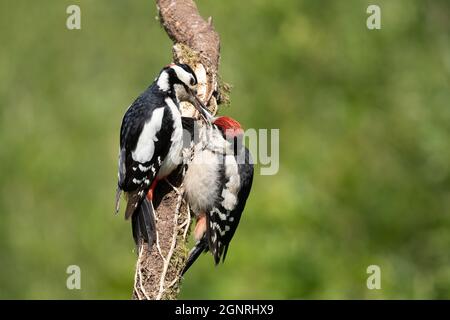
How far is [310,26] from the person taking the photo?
14.1 meters

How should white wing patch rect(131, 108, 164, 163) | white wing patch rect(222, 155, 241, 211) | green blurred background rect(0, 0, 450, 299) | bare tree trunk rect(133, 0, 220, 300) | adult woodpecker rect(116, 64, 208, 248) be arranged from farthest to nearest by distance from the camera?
green blurred background rect(0, 0, 450, 299) → white wing patch rect(222, 155, 241, 211) → white wing patch rect(131, 108, 164, 163) → adult woodpecker rect(116, 64, 208, 248) → bare tree trunk rect(133, 0, 220, 300)

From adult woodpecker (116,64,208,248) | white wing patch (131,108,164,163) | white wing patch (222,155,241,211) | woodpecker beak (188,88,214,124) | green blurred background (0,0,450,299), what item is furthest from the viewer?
green blurred background (0,0,450,299)

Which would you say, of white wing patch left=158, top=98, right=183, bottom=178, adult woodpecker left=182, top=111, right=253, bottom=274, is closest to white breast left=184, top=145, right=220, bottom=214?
adult woodpecker left=182, top=111, right=253, bottom=274

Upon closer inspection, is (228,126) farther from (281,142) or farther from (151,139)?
(281,142)

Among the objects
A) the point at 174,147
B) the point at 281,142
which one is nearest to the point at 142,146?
the point at 174,147

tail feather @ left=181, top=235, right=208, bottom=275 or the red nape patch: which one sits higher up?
the red nape patch

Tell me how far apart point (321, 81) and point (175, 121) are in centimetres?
767

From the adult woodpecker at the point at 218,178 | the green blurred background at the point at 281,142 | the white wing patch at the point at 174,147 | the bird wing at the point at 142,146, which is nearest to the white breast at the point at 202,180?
the adult woodpecker at the point at 218,178

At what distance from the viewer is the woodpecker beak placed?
6500mm

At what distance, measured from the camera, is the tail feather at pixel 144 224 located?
6.00 m

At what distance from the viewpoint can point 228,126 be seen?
21.4ft

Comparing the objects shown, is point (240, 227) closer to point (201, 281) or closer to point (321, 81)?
point (201, 281)

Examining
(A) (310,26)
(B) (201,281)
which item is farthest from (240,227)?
(A) (310,26)

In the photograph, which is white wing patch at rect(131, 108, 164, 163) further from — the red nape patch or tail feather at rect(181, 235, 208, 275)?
tail feather at rect(181, 235, 208, 275)
